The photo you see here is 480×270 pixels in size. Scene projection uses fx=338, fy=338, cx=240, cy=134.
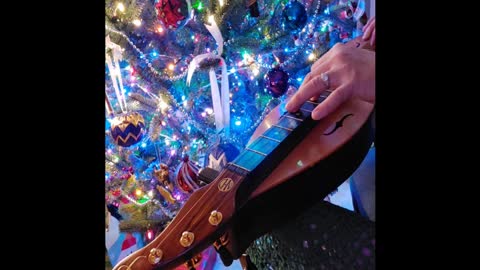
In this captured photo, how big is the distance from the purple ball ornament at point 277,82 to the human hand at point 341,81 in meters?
0.25

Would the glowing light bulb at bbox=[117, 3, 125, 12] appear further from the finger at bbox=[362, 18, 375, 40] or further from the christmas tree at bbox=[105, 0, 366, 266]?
the finger at bbox=[362, 18, 375, 40]

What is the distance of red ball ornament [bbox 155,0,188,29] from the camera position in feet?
2.46

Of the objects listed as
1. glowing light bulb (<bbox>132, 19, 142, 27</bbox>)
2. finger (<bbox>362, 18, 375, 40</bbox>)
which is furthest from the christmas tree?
finger (<bbox>362, 18, 375, 40</bbox>)

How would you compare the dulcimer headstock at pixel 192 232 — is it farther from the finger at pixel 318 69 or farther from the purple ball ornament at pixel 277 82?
the purple ball ornament at pixel 277 82

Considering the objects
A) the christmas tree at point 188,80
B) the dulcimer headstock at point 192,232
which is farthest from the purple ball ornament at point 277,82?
the dulcimer headstock at point 192,232

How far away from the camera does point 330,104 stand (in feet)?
1.41

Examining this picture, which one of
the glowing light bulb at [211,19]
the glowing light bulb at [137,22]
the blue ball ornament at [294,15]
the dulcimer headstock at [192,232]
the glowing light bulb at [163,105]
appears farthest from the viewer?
the glowing light bulb at [163,105]

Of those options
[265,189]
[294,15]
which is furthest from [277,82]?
[265,189]

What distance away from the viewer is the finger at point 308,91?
0.46 meters

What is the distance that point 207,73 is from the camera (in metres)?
0.87

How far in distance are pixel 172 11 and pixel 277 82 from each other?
28cm

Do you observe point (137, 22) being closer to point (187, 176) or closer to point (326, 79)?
point (187, 176)

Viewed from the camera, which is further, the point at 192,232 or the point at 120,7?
the point at 120,7
